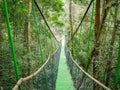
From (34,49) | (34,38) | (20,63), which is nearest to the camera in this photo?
(20,63)

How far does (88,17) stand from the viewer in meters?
6.48

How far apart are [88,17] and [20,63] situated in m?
2.67

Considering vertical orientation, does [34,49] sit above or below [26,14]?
below

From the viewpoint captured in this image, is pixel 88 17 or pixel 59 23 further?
pixel 59 23

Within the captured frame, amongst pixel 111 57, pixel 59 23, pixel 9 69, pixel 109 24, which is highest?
pixel 109 24

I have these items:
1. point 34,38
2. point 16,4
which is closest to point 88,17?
point 34,38

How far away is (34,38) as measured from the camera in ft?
22.8

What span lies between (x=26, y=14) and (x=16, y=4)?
310 mm

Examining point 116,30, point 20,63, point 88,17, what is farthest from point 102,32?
point 88,17

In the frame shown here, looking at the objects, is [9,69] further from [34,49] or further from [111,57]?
[34,49]

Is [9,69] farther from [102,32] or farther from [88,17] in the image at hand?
[88,17]

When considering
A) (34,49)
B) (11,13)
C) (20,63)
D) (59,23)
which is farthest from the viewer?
(59,23)

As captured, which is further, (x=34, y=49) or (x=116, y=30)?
(x=34, y=49)

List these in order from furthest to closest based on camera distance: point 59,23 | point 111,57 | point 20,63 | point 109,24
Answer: point 59,23
point 20,63
point 109,24
point 111,57
